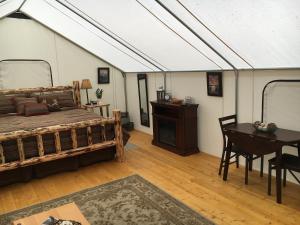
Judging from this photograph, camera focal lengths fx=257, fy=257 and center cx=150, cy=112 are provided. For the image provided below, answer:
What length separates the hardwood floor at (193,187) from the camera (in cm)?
257

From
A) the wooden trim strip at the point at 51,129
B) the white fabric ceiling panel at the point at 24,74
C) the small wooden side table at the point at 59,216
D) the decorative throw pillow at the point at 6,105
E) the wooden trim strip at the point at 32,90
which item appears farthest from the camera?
the white fabric ceiling panel at the point at 24,74

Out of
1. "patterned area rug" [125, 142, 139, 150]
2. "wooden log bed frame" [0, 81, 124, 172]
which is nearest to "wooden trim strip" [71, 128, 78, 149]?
"wooden log bed frame" [0, 81, 124, 172]

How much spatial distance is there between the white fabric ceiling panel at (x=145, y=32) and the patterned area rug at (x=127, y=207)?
6.41 ft

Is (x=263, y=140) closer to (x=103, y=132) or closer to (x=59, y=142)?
(x=103, y=132)

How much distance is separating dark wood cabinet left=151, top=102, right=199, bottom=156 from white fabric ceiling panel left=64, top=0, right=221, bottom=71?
0.71m

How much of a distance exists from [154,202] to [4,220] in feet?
5.03

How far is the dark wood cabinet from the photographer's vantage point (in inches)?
165

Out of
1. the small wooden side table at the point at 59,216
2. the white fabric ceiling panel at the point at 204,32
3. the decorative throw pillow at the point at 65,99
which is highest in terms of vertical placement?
the white fabric ceiling panel at the point at 204,32

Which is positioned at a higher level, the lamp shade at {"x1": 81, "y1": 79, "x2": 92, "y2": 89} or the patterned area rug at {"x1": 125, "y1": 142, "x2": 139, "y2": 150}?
the lamp shade at {"x1": 81, "y1": 79, "x2": 92, "y2": 89}

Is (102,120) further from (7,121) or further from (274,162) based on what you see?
(274,162)

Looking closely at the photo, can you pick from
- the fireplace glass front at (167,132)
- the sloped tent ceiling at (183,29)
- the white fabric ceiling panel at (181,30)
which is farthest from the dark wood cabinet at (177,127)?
the white fabric ceiling panel at (181,30)

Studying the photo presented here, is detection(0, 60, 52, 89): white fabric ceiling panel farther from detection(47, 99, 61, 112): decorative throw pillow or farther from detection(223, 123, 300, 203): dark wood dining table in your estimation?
detection(223, 123, 300, 203): dark wood dining table

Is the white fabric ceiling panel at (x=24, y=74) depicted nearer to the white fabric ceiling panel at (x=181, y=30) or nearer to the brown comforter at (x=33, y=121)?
the brown comforter at (x=33, y=121)

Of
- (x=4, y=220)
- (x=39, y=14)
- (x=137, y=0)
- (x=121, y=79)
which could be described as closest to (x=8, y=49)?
(x=39, y=14)
